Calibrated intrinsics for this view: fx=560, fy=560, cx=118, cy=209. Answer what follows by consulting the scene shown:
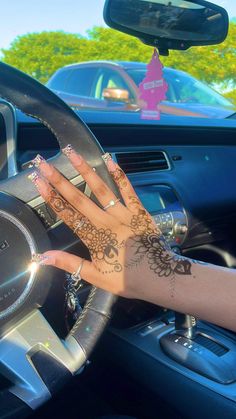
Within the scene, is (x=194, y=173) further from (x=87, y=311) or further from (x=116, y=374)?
(x=87, y=311)

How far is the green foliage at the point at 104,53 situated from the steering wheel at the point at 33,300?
155 centimetres

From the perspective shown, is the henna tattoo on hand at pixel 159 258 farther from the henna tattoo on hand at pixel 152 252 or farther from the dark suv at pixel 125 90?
the dark suv at pixel 125 90

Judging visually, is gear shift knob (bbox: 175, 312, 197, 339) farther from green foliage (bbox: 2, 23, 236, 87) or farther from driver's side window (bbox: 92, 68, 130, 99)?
driver's side window (bbox: 92, 68, 130, 99)

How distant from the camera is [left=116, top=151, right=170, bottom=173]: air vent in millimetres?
2512

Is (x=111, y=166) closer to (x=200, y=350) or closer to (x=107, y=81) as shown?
(x=200, y=350)

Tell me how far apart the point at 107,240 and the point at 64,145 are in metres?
0.32

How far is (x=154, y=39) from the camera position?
2.21m

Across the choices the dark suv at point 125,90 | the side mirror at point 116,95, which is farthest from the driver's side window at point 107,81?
the side mirror at point 116,95

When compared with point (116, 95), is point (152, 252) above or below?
below

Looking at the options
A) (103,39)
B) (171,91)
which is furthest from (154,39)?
(103,39)

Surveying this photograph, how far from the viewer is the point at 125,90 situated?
3.28 metres

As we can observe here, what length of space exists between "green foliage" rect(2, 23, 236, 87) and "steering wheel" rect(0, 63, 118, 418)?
1.55 metres

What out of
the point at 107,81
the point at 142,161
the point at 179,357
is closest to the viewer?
the point at 179,357

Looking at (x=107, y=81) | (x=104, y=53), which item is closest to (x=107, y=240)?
(x=107, y=81)
